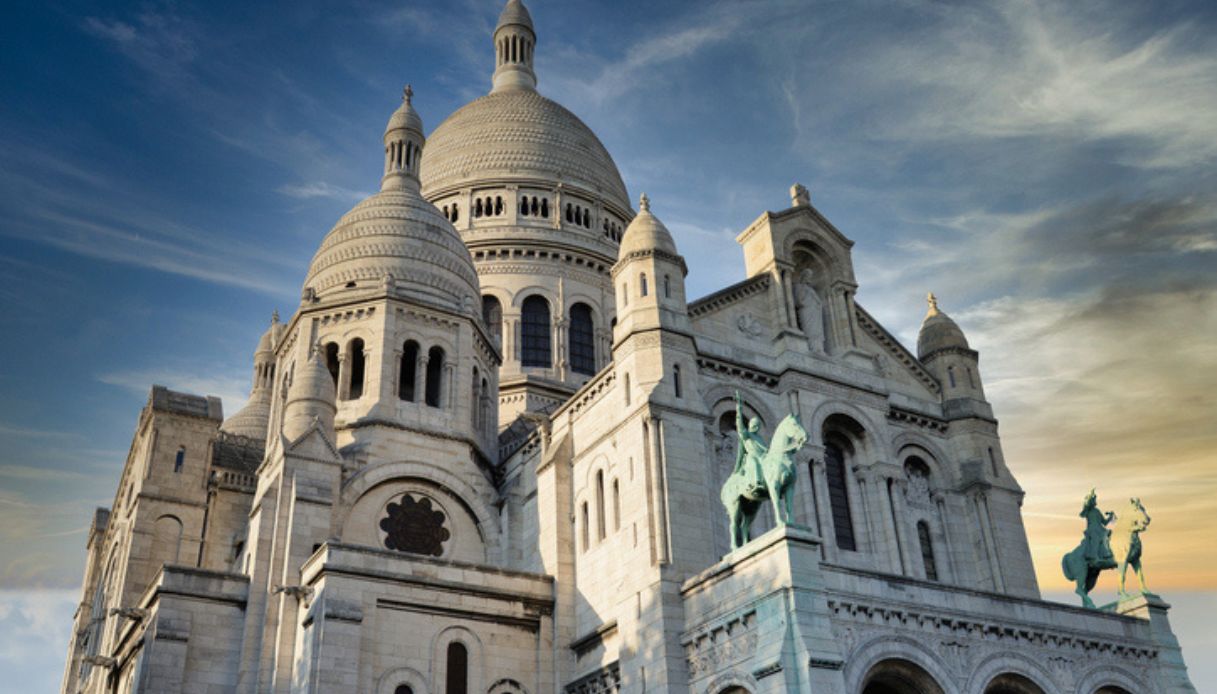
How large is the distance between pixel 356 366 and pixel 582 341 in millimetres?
15576

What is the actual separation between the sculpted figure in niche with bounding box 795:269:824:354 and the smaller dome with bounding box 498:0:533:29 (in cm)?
3747

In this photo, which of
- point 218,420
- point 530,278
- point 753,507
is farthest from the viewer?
point 530,278

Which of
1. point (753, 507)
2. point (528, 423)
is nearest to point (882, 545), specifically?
point (753, 507)

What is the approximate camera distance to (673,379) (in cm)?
3216

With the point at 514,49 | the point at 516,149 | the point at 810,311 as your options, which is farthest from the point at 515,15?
the point at 810,311

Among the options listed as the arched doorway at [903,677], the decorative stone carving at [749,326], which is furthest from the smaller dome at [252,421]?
the arched doorway at [903,677]

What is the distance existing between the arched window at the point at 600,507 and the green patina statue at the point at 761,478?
583 centimetres

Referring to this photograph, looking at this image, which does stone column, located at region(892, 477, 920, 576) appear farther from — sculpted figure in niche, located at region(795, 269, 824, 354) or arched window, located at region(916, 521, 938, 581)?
sculpted figure in niche, located at region(795, 269, 824, 354)

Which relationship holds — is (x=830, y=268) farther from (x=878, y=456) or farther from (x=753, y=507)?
(x=753, y=507)

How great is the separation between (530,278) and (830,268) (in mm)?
19010

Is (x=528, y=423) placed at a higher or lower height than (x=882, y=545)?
higher

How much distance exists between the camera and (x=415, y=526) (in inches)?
1481

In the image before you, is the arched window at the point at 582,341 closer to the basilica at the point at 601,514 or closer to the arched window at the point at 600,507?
the basilica at the point at 601,514

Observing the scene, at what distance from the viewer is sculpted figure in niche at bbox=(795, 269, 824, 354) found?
3700 centimetres
